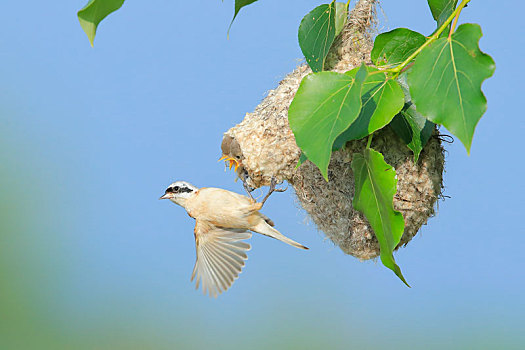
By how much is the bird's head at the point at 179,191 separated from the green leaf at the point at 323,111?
0.97 m

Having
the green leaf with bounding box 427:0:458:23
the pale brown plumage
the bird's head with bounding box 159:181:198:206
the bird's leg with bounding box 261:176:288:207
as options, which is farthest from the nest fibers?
the green leaf with bounding box 427:0:458:23

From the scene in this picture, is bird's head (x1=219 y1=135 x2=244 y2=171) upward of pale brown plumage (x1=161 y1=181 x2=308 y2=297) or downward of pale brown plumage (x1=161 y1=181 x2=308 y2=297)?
upward

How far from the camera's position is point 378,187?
1.45m

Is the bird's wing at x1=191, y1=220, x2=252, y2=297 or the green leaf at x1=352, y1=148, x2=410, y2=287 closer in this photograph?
the green leaf at x1=352, y1=148, x2=410, y2=287

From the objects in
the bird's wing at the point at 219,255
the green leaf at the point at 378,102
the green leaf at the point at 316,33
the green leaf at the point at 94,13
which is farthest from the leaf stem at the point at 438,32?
the bird's wing at the point at 219,255

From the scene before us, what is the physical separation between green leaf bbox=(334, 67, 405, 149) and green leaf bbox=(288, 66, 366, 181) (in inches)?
2.2

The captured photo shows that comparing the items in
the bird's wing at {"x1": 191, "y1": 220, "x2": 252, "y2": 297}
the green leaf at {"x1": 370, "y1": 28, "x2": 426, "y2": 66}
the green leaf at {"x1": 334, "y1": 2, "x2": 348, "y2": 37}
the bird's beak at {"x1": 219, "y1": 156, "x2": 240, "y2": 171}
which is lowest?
the bird's wing at {"x1": 191, "y1": 220, "x2": 252, "y2": 297}

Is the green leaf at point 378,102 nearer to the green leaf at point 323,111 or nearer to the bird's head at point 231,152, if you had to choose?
the green leaf at point 323,111

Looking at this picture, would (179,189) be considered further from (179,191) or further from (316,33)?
(316,33)

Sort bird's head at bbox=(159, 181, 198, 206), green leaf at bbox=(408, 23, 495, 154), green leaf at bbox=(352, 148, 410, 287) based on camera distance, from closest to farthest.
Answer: green leaf at bbox=(408, 23, 495, 154)
green leaf at bbox=(352, 148, 410, 287)
bird's head at bbox=(159, 181, 198, 206)

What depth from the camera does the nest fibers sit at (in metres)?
1.84

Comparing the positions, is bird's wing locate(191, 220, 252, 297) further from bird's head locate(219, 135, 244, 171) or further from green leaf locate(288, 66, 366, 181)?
green leaf locate(288, 66, 366, 181)

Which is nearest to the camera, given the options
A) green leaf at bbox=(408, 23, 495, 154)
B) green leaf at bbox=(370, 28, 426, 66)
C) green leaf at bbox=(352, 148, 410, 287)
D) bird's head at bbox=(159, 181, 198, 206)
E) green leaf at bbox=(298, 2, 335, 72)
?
green leaf at bbox=(408, 23, 495, 154)

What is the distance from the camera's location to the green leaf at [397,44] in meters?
1.58
